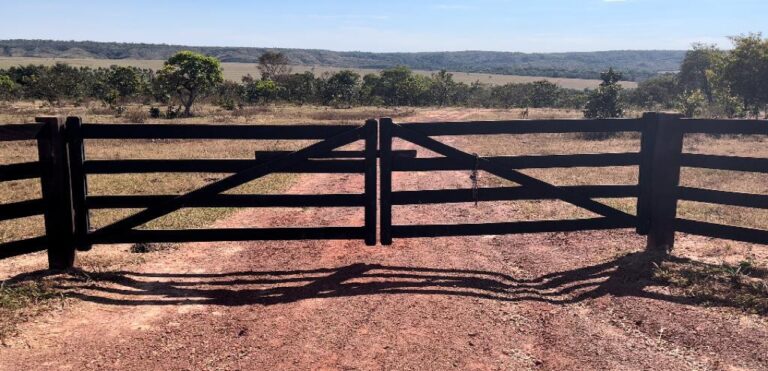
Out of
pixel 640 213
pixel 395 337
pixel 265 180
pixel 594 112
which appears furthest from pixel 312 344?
pixel 594 112

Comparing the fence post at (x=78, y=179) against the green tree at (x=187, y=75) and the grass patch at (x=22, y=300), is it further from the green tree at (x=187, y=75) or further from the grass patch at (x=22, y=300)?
the green tree at (x=187, y=75)

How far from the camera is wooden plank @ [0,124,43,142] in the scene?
6742 mm

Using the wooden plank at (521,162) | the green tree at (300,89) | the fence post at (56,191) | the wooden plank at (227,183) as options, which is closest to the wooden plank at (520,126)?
the wooden plank at (521,162)

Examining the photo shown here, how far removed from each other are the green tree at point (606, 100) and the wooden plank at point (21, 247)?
32.6 metres

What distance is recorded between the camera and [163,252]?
26.7ft

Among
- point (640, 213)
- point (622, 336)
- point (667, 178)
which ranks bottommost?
point (622, 336)

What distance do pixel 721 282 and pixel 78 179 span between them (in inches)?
302

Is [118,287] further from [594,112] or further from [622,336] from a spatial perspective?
[594,112]

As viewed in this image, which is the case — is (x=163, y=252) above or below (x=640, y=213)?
below

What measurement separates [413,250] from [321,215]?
2922mm

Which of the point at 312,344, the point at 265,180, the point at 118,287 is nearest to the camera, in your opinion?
the point at 312,344

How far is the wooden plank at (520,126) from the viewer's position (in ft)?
24.4

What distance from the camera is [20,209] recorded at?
680cm

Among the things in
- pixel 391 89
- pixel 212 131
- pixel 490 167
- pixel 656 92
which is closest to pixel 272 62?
pixel 391 89
